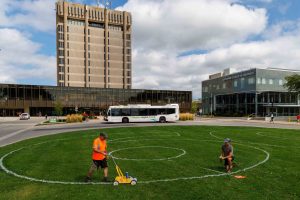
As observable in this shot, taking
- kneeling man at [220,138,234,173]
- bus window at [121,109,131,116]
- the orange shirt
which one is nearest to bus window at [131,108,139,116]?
bus window at [121,109,131,116]

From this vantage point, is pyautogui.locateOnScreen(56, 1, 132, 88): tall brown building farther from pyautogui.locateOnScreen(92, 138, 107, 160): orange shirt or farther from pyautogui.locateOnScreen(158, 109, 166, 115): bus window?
pyautogui.locateOnScreen(92, 138, 107, 160): orange shirt

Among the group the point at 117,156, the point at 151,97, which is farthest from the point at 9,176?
the point at 151,97

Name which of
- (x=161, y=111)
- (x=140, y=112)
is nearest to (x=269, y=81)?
(x=161, y=111)

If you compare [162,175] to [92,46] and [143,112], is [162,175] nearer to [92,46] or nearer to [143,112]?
[143,112]

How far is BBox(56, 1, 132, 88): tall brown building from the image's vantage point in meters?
126

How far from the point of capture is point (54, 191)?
9070 mm

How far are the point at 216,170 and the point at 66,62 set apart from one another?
A: 123834 millimetres

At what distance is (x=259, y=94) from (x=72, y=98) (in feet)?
208

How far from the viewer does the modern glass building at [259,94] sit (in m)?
75.9

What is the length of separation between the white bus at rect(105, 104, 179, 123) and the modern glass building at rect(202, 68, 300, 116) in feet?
129

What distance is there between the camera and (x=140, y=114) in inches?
1858

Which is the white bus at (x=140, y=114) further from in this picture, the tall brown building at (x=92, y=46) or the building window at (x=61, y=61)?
the building window at (x=61, y=61)

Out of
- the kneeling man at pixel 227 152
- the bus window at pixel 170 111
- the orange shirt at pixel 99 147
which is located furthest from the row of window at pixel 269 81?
the orange shirt at pixel 99 147

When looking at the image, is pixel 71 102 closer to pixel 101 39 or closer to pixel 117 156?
pixel 101 39
